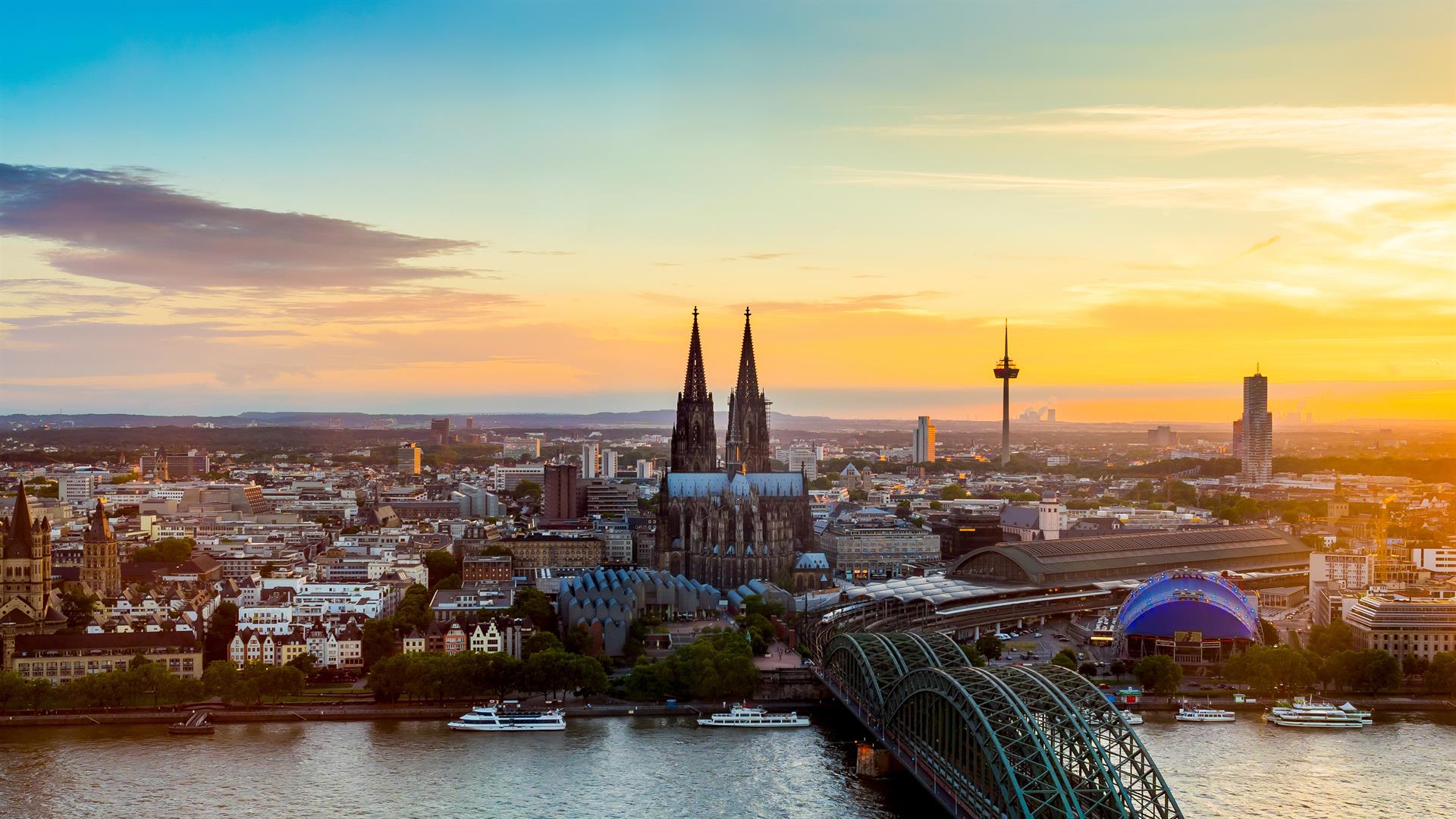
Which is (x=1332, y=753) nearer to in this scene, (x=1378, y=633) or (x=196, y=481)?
(x=1378, y=633)

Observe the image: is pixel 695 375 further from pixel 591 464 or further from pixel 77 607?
pixel 591 464

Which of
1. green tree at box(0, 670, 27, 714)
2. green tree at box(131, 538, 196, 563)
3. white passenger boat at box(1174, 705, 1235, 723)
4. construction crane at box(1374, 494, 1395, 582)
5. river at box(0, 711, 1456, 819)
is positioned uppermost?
construction crane at box(1374, 494, 1395, 582)

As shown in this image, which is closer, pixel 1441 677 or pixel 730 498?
pixel 1441 677

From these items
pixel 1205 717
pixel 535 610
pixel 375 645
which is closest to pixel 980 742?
pixel 1205 717

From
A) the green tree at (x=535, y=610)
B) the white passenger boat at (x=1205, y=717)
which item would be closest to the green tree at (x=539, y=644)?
the green tree at (x=535, y=610)

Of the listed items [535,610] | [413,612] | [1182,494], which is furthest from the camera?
[1182,494]

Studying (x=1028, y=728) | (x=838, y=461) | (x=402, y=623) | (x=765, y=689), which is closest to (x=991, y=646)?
(x=765, y=689)

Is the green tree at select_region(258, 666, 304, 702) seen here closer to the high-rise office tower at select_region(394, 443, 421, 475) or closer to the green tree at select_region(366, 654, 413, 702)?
the green tree at select_region(366, 654, 413, 702)

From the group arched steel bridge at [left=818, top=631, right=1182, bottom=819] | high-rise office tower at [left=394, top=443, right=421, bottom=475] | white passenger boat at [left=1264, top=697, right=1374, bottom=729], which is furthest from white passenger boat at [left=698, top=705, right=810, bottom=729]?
high-rise office tower at [left=394, top=443, right=421, bottom=475]
